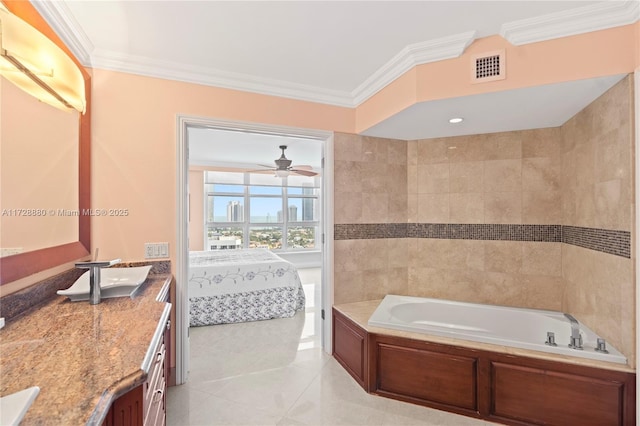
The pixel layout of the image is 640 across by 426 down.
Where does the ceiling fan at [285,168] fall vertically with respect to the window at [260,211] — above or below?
above

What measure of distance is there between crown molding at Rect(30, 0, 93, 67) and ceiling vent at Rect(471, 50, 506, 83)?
2.48 m

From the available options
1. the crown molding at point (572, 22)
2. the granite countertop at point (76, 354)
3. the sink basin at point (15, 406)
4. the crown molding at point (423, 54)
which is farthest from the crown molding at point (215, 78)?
the sink basin at point (15, 406)

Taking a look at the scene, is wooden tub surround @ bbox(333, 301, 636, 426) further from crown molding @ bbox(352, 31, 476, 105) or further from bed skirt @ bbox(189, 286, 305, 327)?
crown molding @ bbox(352, 31, 476, 105)

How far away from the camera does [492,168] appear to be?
2.83 m

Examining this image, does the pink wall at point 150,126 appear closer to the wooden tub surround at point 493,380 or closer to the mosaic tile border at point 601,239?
the mosaic tile border at point 601,239

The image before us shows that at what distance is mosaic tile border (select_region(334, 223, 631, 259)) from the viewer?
2.35 m

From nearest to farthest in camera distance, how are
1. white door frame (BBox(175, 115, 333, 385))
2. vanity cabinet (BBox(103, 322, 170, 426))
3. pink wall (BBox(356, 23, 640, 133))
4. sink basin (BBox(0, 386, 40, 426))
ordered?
sink basin (BBox(0, 386, 40, 426)) → vanity cabinet (BBox(103, 322, 170, 426)) → pink wall (BBox(356, 23, 640, 133)) → white door frame (BBox(175, 115, 333, 385))

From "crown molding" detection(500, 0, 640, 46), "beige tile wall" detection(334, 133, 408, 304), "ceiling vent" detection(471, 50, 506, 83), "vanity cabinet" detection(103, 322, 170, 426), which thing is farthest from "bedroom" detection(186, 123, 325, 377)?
"crown molding" detection(500, 0, 640, 46)

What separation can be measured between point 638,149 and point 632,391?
1377mm

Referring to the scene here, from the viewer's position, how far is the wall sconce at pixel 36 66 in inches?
45.1

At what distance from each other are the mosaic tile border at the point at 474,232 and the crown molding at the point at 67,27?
231 centimetres

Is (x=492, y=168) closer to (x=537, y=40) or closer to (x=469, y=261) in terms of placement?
(x=469, y=261)

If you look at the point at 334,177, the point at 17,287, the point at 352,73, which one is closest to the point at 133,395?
the point at 17,287

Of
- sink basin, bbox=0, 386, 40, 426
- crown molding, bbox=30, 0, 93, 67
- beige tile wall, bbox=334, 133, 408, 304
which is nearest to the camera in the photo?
sink basin, bbox=0, 386, 40, 426
